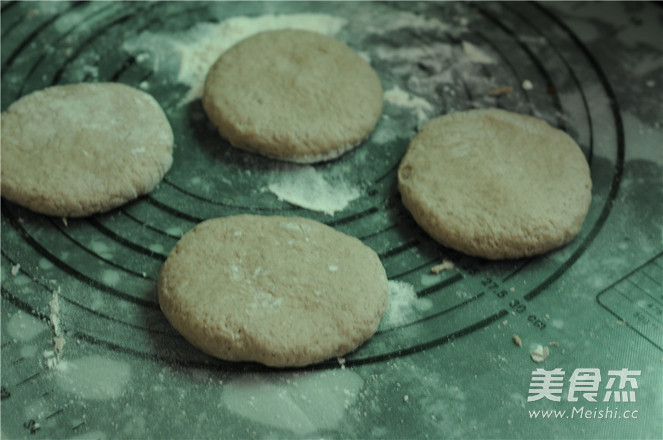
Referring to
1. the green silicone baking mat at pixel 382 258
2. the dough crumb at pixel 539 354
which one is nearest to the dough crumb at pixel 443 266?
the green silicone baking mat at pixel 382 258

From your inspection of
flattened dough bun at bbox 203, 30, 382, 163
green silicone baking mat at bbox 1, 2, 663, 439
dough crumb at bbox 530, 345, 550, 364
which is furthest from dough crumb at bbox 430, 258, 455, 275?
flattened dough bun at bbox 203, 30, 382, 163

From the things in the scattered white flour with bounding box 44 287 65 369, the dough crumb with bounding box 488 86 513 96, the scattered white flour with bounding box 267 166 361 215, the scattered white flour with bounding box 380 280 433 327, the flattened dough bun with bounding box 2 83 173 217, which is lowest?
the scattered white flour with bounding box 380 280 433 327

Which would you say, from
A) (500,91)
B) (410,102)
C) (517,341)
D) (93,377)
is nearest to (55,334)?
(93,377)

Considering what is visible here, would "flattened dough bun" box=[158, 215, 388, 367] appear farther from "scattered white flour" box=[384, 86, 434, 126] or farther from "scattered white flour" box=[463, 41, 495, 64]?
"scattered white flour" box=[463, 41, 495, 64]

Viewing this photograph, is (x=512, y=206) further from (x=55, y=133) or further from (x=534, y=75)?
(x=55, y=133)

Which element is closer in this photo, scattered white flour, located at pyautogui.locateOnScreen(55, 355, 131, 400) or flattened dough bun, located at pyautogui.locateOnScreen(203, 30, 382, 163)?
scattered white flour, located at pyautogui.locateOnScreen(55, 355, 131, 400)

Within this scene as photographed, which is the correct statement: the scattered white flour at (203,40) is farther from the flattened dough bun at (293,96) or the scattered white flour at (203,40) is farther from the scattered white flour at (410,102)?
the scattered white flour at (410,102)

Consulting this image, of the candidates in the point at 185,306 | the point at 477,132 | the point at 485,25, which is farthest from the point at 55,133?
the point at 485,25
